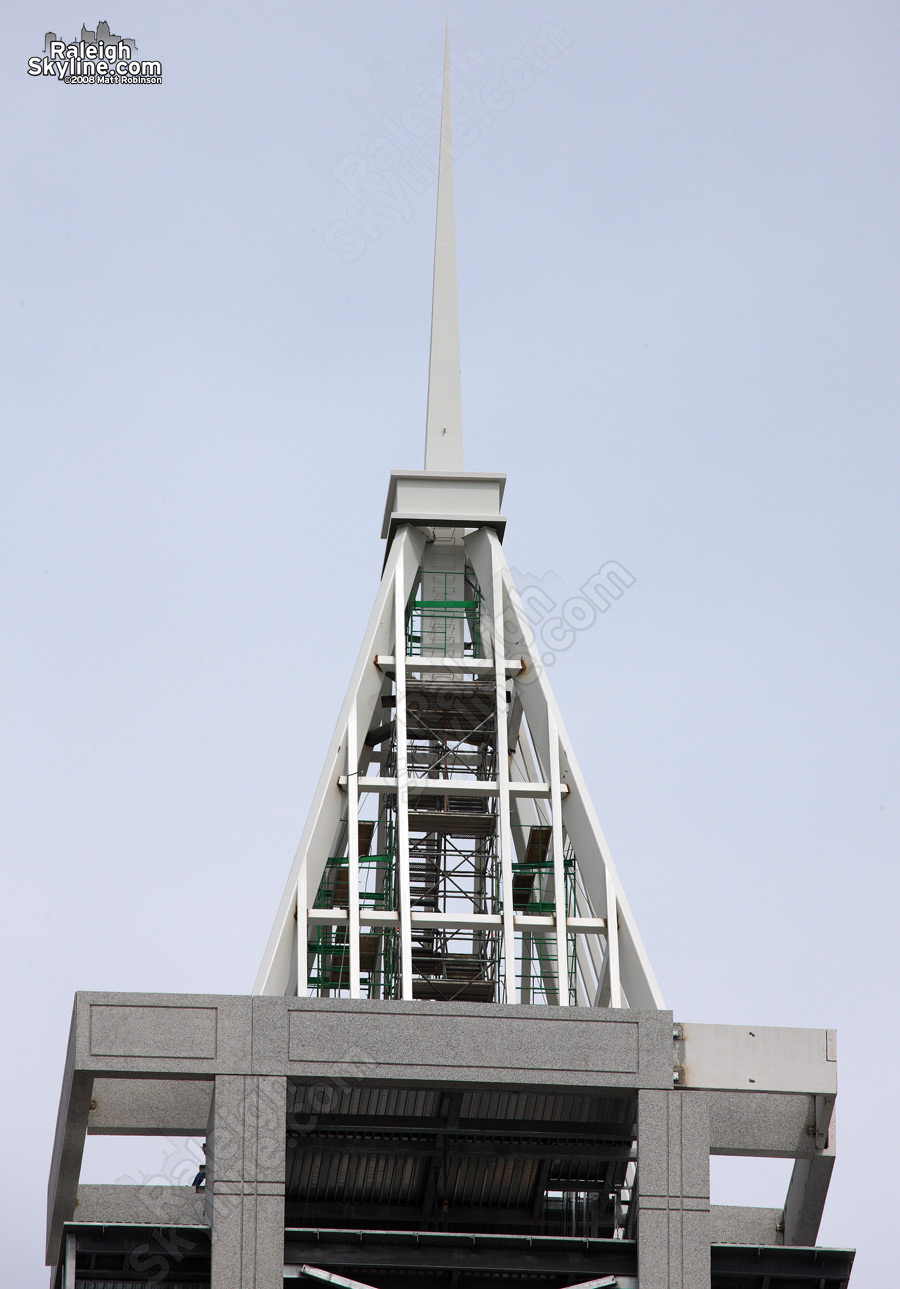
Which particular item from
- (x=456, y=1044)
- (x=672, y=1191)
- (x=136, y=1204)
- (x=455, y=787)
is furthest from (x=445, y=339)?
(x=672, y=1191)

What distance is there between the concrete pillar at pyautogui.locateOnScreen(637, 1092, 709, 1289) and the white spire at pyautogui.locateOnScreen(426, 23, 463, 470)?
1880 centimetres

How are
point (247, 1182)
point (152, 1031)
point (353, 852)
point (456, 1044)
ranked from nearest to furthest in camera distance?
1. point (247, 1182)
2. point (152, 1031)
3. point (456, 1044)
4. point (353, 852)

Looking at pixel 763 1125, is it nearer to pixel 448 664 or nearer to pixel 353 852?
pixel 353 852

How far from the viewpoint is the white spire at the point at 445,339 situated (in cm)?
5247

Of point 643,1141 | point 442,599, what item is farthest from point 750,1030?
point 442,599

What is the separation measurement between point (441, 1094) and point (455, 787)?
9092 millimetres

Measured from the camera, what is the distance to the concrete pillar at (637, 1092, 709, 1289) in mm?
38094

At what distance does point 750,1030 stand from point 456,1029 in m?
5.95

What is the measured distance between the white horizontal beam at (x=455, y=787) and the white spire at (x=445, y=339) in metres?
8.98

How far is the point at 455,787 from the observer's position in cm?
4722

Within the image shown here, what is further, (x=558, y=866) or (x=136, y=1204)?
(x=558, y=866)

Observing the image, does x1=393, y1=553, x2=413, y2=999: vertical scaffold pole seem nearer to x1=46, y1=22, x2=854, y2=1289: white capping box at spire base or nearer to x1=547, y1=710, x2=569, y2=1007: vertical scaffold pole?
x1=46, y1=22, x2=854, y2=1289: white capping box at spire base

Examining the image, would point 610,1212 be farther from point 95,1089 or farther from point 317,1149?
point 95,1089

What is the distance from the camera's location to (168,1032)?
1538 inches
